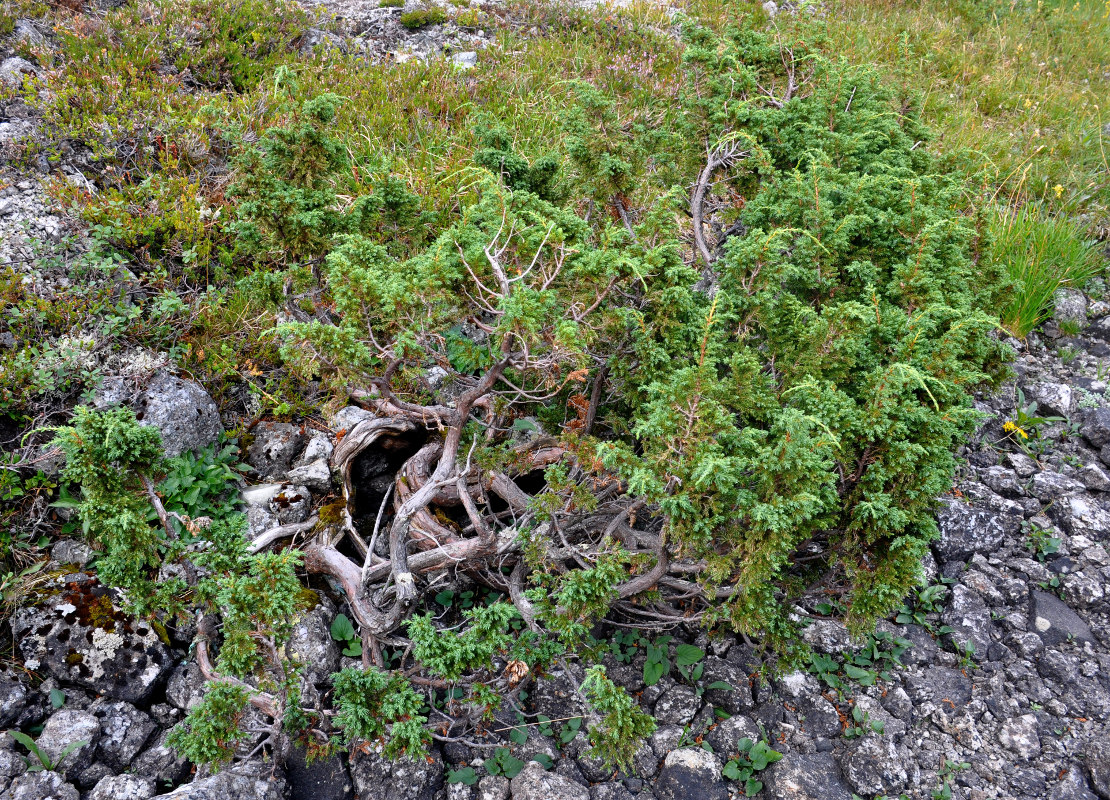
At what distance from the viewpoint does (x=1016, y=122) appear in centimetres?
790

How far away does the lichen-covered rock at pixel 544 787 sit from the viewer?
2.92 meters

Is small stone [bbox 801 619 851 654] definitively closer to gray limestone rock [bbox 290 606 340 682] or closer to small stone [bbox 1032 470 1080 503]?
small stone [bbox 1032 470 1080 503]

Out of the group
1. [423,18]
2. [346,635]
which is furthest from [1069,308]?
[423,18]

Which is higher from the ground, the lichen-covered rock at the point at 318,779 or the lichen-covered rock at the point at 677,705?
the lichen-covered rock at the point at 677,705

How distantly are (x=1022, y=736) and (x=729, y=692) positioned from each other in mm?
1267

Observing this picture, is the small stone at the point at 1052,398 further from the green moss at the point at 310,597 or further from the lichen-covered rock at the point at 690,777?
the green moss at the point at 310,597

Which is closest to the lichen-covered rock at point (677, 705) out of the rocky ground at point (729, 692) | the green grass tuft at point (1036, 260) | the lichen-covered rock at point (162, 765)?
the rocky ground at point (729, 692)

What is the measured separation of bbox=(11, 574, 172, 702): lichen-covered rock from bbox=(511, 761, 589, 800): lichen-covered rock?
69.1 inches

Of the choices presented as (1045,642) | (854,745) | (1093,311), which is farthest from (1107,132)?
(854,745)

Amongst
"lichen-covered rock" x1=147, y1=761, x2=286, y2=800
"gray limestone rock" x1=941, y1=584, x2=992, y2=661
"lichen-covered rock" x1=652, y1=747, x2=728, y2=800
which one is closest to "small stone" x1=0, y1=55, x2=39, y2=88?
"lichen-covered rock" x1=147, y1=761, x2=286, y2=800

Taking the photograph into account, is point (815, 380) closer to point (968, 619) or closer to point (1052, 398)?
point (968, 619)

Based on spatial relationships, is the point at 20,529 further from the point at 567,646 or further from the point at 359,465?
the point at 567,646

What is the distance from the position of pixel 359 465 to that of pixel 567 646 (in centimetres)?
180

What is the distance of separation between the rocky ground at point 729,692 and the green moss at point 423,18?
21.5ft
